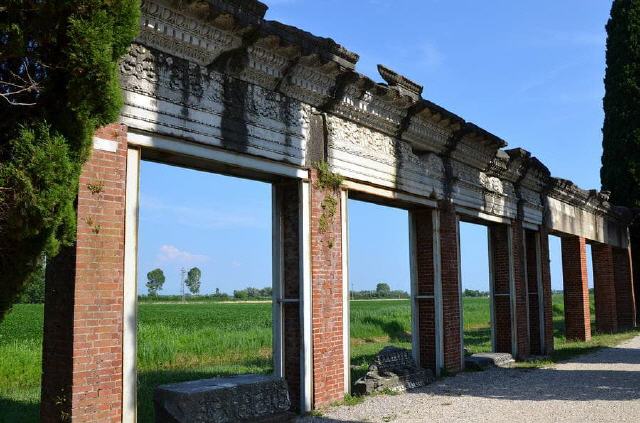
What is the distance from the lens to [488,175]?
44.0 feet

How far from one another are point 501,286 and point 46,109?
12.0 m

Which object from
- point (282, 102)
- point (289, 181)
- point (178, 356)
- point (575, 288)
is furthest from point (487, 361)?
point (575, 288)

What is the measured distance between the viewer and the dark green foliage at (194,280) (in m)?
144

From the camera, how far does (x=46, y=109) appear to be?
4.17m

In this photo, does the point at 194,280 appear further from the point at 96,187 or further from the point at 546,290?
the point at 96,187

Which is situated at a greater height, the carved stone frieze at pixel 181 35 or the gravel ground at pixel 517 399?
the carved stone frieze at pixel 181 35

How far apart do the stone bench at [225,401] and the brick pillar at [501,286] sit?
8.18m

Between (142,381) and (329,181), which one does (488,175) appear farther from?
(142,381)

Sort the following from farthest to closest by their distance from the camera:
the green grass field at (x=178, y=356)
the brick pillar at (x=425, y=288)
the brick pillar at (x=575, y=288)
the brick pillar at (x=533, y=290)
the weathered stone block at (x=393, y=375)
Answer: the brick pillar at (x=575, y=288)
the brick pillar at (x=533, y=290)
the brick pillar at (x=425, y=288)
the green grass field at (x=178, y=356)
the weathered stone block at (x=393, y=375)

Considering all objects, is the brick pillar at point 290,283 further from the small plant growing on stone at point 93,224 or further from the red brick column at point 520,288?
the red brick column at point 520,288

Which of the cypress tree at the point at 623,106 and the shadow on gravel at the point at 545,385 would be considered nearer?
the shadow on gravel at the point at 545,385

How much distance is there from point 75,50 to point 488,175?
10798mm

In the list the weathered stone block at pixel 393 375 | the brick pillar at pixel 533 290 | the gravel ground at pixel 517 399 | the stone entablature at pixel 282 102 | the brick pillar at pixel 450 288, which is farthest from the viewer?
the brick pillar at pixel 533 290

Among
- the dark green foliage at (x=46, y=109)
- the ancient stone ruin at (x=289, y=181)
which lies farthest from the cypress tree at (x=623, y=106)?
the dark green foliage at (x=46, y=109)
